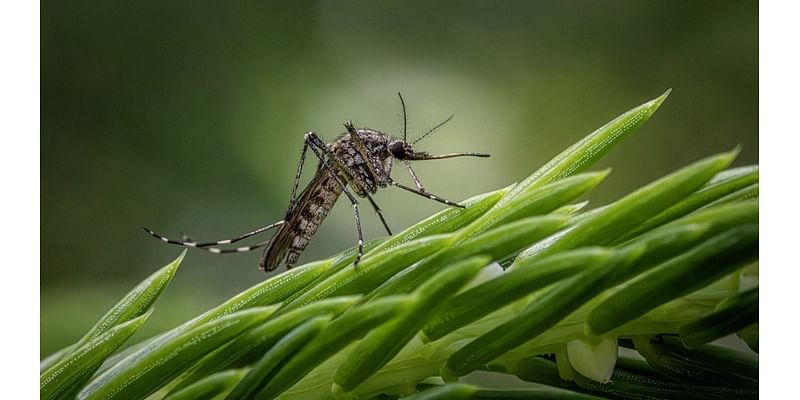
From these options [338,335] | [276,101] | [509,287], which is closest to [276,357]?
[338,335]

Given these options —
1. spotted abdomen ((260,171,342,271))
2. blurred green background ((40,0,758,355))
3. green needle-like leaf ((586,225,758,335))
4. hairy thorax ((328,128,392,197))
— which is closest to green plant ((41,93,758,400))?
green needle-like leaf ((586,225,758,335))

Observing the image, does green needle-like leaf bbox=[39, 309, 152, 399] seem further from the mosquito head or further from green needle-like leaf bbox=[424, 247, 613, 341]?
the mosquito head

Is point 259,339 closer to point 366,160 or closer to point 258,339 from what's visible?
point 258,339

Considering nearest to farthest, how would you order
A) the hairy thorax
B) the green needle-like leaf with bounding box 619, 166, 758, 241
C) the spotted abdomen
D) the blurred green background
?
1. the green needle-like leaf with bounding box 619, 166, 758, 241
2. the spotted abdomen
3. the hairy thorax
4. the blurred green background

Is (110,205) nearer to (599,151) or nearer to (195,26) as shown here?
(195,26)

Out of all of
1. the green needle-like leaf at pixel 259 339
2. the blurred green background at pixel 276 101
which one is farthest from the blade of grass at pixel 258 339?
the blurred green background at pixel 276 101
